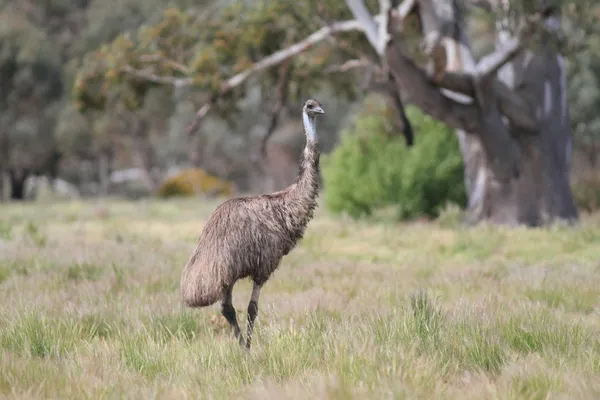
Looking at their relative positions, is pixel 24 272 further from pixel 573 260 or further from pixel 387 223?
pixel 387 223

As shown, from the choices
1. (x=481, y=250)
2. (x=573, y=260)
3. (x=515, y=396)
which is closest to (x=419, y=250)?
(x=481, y=250)

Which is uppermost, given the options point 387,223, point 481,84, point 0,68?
point 0,68

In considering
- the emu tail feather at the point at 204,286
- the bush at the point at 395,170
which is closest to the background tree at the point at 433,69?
the bush at the point at 395,170

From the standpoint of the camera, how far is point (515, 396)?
365cm

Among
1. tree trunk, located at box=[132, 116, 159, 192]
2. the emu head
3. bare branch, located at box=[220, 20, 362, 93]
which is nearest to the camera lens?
the emu head

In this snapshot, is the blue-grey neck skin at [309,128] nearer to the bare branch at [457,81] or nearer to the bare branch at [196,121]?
the bare branch at [457,81]

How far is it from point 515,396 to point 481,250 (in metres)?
7.95

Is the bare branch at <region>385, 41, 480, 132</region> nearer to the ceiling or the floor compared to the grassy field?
nearer to the ceiling

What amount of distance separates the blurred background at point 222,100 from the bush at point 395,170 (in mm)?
33

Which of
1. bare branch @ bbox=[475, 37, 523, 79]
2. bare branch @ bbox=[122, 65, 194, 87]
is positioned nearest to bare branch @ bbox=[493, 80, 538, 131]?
bare branch @ bbox=[475, 37, 523, 79]

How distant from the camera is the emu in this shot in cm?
501

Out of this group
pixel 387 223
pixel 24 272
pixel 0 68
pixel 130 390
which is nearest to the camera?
pixel 130 390

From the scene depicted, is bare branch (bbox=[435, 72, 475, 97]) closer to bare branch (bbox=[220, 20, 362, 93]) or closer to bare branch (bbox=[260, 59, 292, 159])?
bare branch (bbox=[220, 20, 362, 93])

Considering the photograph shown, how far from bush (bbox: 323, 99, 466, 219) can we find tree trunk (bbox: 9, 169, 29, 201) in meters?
28.9
